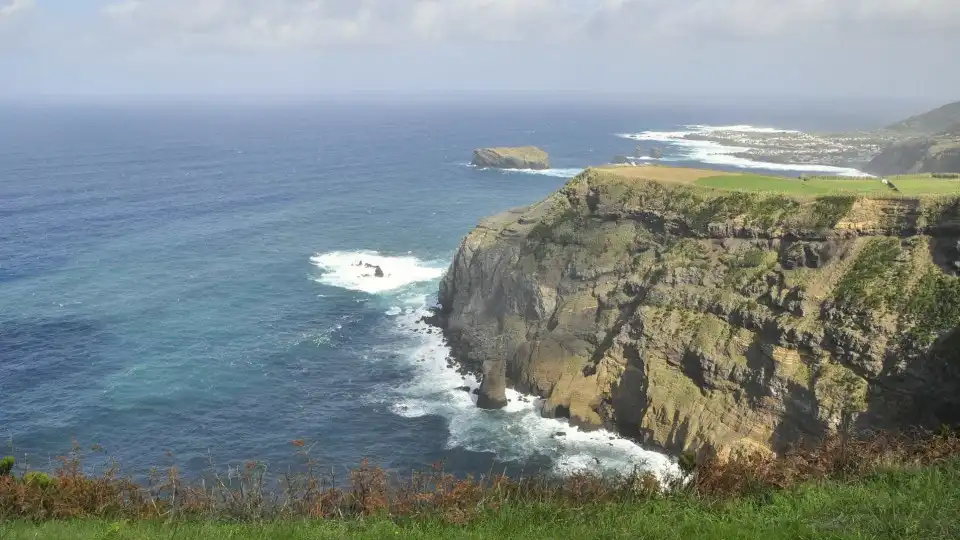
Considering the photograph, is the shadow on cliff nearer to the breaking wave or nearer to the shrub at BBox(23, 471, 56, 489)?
the breaking wave

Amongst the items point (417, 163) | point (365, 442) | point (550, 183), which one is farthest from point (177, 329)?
point (417, 163)

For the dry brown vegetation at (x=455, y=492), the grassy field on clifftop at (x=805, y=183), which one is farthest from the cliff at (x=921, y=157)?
the dry brown vegetation at (x=455, y=492)

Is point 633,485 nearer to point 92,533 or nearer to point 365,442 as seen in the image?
point 92,533

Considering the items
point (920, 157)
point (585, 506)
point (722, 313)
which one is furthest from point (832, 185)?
point (920, 157)

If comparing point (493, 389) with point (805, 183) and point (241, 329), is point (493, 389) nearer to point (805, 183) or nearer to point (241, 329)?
point (241, 329)

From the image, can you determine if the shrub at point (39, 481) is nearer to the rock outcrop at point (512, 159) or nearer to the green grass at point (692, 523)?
the green grass at point (692, 523)

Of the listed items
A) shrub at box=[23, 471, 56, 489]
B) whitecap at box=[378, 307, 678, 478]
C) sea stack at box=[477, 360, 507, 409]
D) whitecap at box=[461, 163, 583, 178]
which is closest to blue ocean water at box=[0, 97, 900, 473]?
whitecap at box=[378, 307, 678, 478]

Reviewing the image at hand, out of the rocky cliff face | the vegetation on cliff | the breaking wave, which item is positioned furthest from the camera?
the breaking wave
